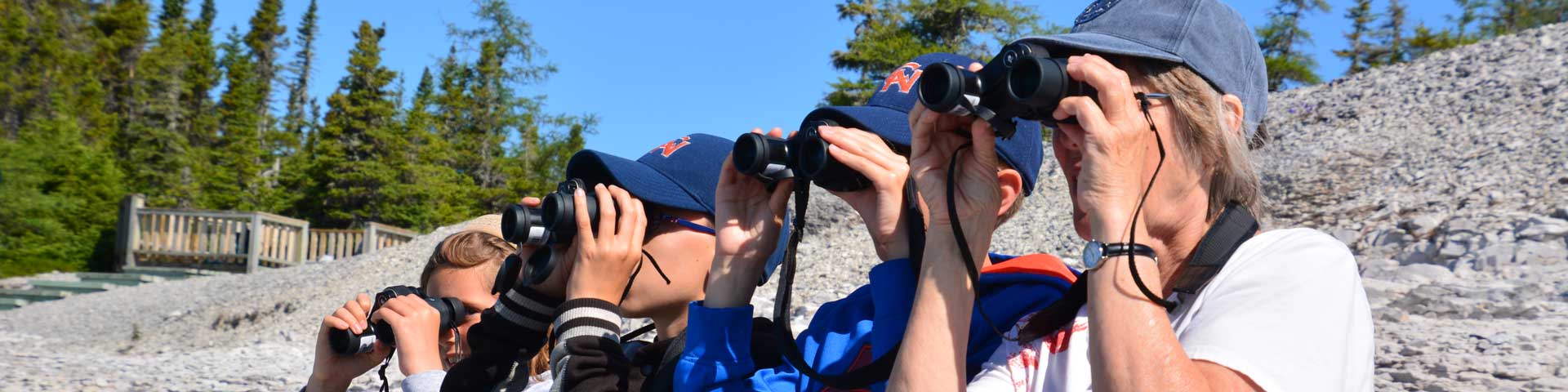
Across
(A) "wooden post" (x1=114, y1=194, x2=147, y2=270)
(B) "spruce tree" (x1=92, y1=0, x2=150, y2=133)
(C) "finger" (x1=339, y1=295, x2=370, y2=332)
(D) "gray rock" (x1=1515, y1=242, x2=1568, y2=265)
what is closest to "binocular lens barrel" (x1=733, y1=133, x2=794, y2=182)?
(C) "finger" (x1=339, y1=295, x2=370, y2=332)

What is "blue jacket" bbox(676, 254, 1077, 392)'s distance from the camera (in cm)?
168

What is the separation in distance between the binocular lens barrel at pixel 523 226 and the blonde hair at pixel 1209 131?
4.68ft

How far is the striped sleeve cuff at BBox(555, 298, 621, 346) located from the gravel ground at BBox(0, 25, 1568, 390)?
4.17 ft

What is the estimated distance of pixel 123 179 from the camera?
30656 mm

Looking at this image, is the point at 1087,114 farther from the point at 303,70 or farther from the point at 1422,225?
the point at 303,70

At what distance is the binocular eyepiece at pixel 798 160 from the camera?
5.98 feet

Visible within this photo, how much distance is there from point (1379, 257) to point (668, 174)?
8.38 metres

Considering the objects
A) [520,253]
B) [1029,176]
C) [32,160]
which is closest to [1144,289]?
[1029,176]

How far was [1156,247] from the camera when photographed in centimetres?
151

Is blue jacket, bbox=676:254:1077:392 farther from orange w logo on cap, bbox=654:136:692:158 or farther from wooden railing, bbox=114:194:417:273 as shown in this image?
wooden railing, bbox=114:194:417:273

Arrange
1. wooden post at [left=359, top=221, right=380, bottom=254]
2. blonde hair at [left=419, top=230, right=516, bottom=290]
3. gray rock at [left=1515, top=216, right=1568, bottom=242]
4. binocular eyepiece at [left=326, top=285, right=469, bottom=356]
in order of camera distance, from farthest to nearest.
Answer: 1. wooden post at [left=359, top=221, right=380, bottom=254]
2. gray rock at [left=1515, top=216, right=1568, bottom=242]
3. blonde hair at [left=419, top=230, right=516, bottom=290]
4. binocular eyepiece at [left=326, top=285, right=469, bottom=356]

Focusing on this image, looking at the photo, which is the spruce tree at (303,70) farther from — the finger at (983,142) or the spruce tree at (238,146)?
the finger at (983,142)

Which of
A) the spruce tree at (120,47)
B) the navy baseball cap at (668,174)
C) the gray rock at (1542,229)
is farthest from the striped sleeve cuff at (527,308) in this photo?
the spruce tree at (120,47)

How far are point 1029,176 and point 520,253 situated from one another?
52.5 inches
